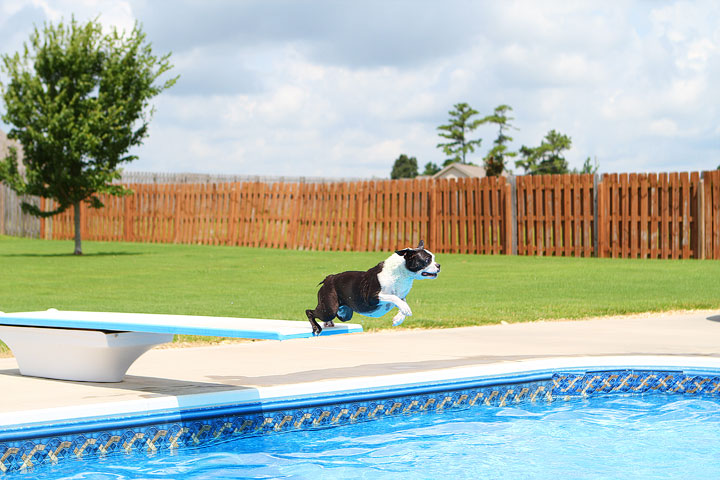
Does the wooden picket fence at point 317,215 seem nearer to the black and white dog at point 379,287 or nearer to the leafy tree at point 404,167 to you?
the black and white dog at point 379,287

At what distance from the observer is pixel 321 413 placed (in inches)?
232

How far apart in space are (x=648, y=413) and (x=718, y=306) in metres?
5.48

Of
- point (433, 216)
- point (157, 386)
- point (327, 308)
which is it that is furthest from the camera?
point (433, 216)

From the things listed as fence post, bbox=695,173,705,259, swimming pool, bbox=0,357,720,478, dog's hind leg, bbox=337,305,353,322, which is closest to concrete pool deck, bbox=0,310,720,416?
swimming pool, bbox=0,357,720,478

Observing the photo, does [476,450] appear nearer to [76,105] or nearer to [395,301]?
[395,301]

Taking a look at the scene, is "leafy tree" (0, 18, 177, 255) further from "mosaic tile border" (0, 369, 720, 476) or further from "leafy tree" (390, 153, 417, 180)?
"leafy tree" (390, 153, 417, 180)

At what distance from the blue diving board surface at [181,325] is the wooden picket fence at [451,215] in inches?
660

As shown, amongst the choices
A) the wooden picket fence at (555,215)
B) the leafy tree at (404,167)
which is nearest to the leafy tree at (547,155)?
the leafy tree at (404,167)

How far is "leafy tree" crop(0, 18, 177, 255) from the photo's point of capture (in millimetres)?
23531

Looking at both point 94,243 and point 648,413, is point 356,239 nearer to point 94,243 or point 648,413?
point 94,243

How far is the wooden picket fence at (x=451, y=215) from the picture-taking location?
68.5ft

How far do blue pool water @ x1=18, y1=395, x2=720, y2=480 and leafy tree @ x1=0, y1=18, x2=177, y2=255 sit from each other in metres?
18.9

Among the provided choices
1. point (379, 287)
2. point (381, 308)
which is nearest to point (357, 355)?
point (381, 308)

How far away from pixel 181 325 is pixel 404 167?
324 feet
